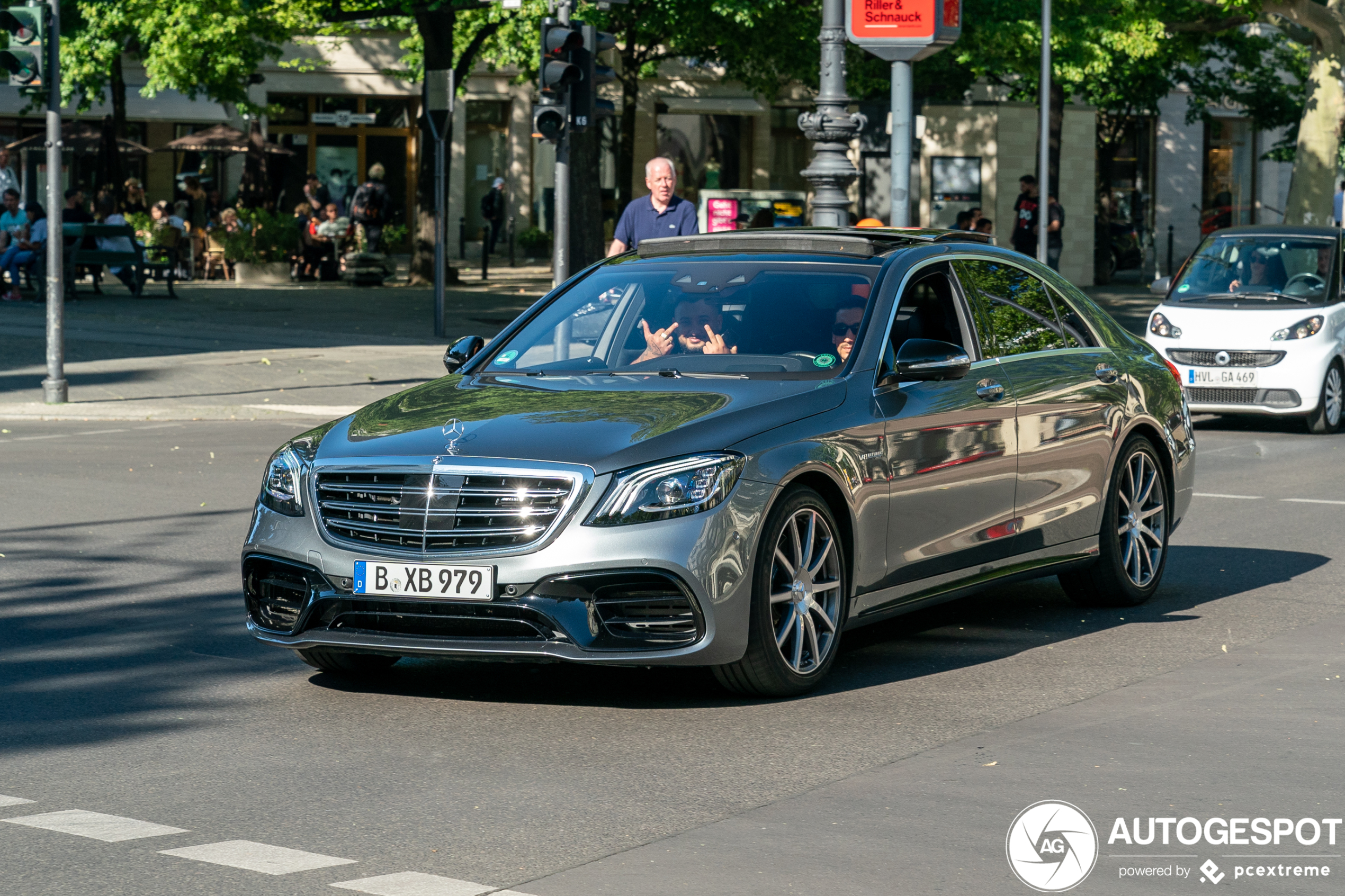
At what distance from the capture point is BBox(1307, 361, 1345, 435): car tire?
16.8 m

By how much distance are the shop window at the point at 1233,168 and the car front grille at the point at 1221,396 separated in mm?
36292

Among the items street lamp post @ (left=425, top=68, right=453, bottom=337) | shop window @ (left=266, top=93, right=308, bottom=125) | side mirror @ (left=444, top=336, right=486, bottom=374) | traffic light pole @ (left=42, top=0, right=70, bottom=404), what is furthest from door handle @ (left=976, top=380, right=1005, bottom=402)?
shop window @ (left=266, top=93, right=308, bottom=125)

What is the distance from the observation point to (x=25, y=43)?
17266mm

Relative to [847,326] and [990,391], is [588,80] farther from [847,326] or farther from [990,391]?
[847,326]

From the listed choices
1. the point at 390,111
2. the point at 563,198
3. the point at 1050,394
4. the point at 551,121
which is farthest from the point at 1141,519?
the point at 390,111

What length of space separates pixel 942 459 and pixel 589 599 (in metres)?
1.73

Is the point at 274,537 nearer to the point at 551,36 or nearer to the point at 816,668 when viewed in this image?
the point at 816,668

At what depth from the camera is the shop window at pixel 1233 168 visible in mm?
53656

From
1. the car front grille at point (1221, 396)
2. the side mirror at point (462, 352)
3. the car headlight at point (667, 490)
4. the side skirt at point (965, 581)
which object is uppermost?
the side mirror at point (462, 352)

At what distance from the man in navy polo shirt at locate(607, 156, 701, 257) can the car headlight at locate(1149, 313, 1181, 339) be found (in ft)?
16.0

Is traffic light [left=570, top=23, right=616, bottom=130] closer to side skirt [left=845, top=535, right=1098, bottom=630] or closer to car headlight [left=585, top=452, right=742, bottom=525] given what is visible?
side skirt [left=845, top=535, right=1098, bottom=630]

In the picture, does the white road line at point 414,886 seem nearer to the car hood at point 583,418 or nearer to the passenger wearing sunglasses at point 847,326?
the car hood at point 583,418

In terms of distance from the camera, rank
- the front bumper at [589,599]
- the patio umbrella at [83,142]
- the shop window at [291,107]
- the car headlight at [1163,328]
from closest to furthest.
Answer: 1. the front bumper at [589,599]
2. the car headlight at [1163,328]
3. the patio umbrella at [83,142]
4. the shop window at [291,107]

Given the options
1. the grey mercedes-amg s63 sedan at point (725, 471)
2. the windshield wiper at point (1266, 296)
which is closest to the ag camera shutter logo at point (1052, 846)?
the grey mercedes-amg s63 sedan at point (725, 471)
